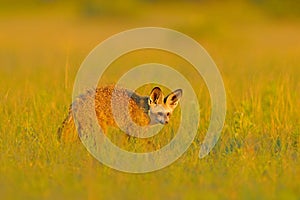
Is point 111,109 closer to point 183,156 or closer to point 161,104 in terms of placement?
point 161,104

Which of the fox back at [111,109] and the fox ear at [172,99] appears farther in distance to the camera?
the fox back at [111,109]

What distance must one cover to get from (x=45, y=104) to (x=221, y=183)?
8.31 feet

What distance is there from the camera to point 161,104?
6742 millimetres

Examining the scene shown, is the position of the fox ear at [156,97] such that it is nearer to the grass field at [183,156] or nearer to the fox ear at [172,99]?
the fox ear at [172,99]

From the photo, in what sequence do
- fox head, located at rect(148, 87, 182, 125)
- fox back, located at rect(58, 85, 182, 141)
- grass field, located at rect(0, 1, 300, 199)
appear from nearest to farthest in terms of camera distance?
grass field, located at rect(0, 1, 300, 199) → fox head, located at rect(148, 87, 182, 125) → fox back, located at rect(58, 85, 182, 141)

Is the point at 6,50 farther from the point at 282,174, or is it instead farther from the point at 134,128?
the point at 282,174

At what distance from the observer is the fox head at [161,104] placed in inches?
263

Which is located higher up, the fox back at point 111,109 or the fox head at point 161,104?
the fox head at point 161,104

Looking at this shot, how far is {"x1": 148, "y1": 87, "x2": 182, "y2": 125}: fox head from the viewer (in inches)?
263

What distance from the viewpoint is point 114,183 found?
558 cm

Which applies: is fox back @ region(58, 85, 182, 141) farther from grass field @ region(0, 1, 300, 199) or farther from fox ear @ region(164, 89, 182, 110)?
grass field @ region(0, 1, 300, 199)

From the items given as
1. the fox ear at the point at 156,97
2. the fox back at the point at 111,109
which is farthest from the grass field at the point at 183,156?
the fox ear at the point at 156,97

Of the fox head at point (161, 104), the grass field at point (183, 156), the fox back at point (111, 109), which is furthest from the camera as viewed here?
the fox back at point (111, 109)

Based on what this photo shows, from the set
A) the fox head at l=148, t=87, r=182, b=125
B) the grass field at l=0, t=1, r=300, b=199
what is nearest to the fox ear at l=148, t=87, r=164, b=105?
the fox head at l=148, t=87, r=182, b=125
